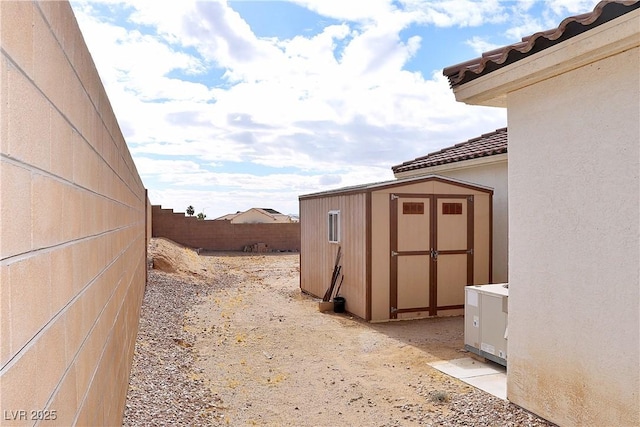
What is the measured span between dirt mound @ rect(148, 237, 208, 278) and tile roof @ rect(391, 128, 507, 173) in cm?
652

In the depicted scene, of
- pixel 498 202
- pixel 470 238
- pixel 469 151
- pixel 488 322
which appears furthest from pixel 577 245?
pixel 469 151

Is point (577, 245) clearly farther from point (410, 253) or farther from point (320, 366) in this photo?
point (410, 253)

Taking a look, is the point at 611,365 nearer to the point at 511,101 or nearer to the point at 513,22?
the point at 511,101

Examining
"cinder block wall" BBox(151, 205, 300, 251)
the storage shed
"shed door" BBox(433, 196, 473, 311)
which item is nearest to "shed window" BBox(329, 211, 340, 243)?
the storage shed

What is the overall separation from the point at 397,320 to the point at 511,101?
5090mm

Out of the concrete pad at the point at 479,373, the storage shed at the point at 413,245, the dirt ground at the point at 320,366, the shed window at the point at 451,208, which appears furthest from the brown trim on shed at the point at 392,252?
the concrete pad at the point at 479,373

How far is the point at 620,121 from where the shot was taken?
3197 millimetres

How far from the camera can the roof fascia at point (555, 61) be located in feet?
9.81

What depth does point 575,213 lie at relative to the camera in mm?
3557

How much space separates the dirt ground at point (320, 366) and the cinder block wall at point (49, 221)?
8.91 ft

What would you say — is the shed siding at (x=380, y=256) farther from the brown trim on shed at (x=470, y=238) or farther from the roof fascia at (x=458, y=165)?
the roof fascia at (x=458, y=165)

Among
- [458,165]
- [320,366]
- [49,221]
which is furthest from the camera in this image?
[458,165]

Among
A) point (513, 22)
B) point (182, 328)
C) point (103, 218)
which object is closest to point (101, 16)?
point (103, 218)

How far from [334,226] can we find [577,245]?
247 inches
